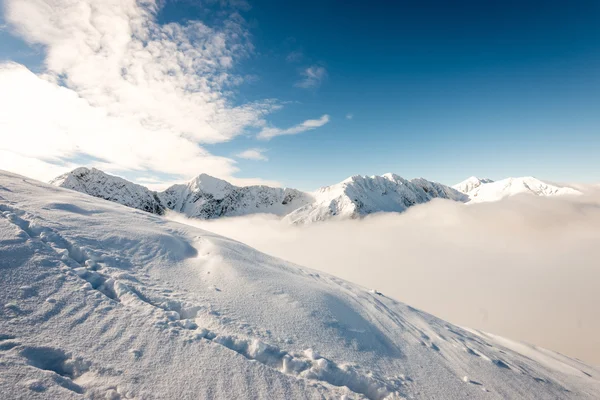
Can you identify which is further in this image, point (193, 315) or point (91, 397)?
point (193, 315)

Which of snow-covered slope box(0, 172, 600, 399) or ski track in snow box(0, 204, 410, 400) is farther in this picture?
ski track in snow box(0, 204, 410, 400)

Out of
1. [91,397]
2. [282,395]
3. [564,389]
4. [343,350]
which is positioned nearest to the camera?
[91,397]

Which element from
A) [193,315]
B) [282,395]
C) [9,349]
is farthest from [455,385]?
[9,349]

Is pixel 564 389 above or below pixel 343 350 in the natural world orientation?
below

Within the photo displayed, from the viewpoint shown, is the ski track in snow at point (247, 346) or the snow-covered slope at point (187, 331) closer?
the snow-covered slope at point (187, 331)

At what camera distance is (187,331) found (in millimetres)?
5473

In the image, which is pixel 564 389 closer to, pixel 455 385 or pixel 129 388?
pixel 455 385

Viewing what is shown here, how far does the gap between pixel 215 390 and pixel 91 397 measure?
1.88 meters

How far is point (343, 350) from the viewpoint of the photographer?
21.5 feet

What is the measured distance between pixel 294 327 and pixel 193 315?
277 cm

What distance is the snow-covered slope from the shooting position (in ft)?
14.0

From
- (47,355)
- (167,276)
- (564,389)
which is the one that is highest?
(167,276)

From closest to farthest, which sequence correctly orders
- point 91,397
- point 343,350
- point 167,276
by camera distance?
1. point 91,397
2. point 343,350
3. point 167,276

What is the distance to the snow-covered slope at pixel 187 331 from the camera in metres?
4.25
